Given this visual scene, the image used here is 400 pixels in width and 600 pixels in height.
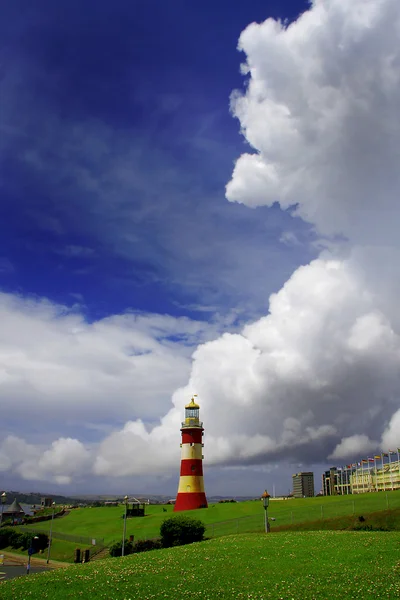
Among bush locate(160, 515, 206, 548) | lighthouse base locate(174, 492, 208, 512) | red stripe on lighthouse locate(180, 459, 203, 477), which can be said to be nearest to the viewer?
bush locate(160, 515, 206, 548)

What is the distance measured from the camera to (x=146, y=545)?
4647 centimetres

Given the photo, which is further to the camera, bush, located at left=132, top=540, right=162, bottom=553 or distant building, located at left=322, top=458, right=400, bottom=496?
distant building, located at left=322, top=458, right=400, bottom=496

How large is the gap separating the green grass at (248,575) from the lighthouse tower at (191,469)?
4259 cm

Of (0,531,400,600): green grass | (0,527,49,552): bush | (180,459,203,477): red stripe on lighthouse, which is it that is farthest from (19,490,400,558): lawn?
(0,531,400,600): green grass

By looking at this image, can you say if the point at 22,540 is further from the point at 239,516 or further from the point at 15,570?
the point at 239,516

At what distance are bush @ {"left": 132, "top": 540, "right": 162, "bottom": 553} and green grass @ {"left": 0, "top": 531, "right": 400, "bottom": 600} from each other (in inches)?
750

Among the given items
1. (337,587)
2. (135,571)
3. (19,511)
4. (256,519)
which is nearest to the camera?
(337,587)

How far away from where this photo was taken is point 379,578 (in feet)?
62.1

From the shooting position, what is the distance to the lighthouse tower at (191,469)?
69.8 meters

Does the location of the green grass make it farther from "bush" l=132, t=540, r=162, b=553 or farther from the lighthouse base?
the lighthouse base

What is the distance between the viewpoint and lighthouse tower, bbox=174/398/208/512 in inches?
2746

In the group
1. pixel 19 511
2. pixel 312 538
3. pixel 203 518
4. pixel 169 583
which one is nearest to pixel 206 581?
pixel 169 583

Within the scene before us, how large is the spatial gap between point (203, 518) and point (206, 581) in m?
45.4

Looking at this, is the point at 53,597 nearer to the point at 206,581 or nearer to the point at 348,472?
the point at 206,581
